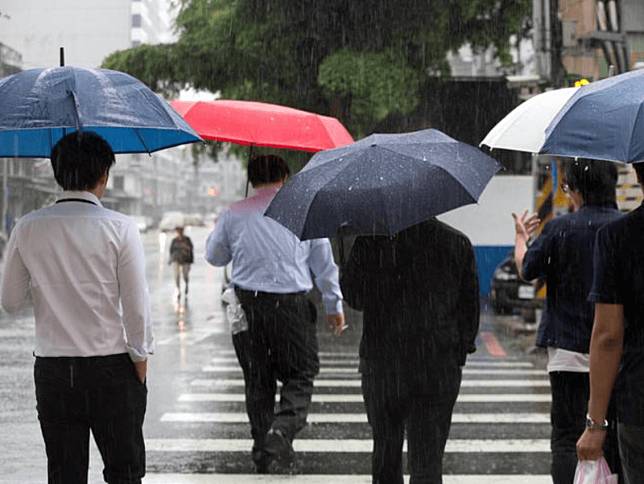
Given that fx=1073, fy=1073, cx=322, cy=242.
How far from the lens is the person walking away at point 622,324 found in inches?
134

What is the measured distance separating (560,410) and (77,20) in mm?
19562

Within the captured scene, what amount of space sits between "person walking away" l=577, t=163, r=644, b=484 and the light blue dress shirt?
3220mm

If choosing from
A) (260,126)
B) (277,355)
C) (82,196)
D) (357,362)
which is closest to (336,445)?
(277,355)

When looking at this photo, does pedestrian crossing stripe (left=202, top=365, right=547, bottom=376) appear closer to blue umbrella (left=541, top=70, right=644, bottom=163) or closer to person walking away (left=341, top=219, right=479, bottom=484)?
person walking away (left=341, top=219, right=479, bottom=484)

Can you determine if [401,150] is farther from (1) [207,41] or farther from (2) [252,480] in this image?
(1) [207,41]

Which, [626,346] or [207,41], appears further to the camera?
[207,41]

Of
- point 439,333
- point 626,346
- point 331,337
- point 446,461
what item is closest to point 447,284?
point 439,333

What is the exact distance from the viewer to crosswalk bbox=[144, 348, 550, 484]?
7039 mm

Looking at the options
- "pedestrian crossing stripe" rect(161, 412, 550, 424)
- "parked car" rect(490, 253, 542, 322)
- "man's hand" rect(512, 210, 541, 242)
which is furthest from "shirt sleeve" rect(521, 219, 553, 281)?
"parked car" rect(490, 253, 542, 322)

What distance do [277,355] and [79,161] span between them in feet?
8.96

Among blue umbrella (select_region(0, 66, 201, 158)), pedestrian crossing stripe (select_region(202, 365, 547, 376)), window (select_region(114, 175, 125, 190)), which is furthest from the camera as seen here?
window (select_region(114, 175, 125, 190))

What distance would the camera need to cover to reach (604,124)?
11.9ft

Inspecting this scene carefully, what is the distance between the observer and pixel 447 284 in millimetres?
4688

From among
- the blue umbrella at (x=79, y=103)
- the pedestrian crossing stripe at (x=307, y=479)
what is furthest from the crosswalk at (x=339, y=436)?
the blue umbrella at (x=79, y=103)
